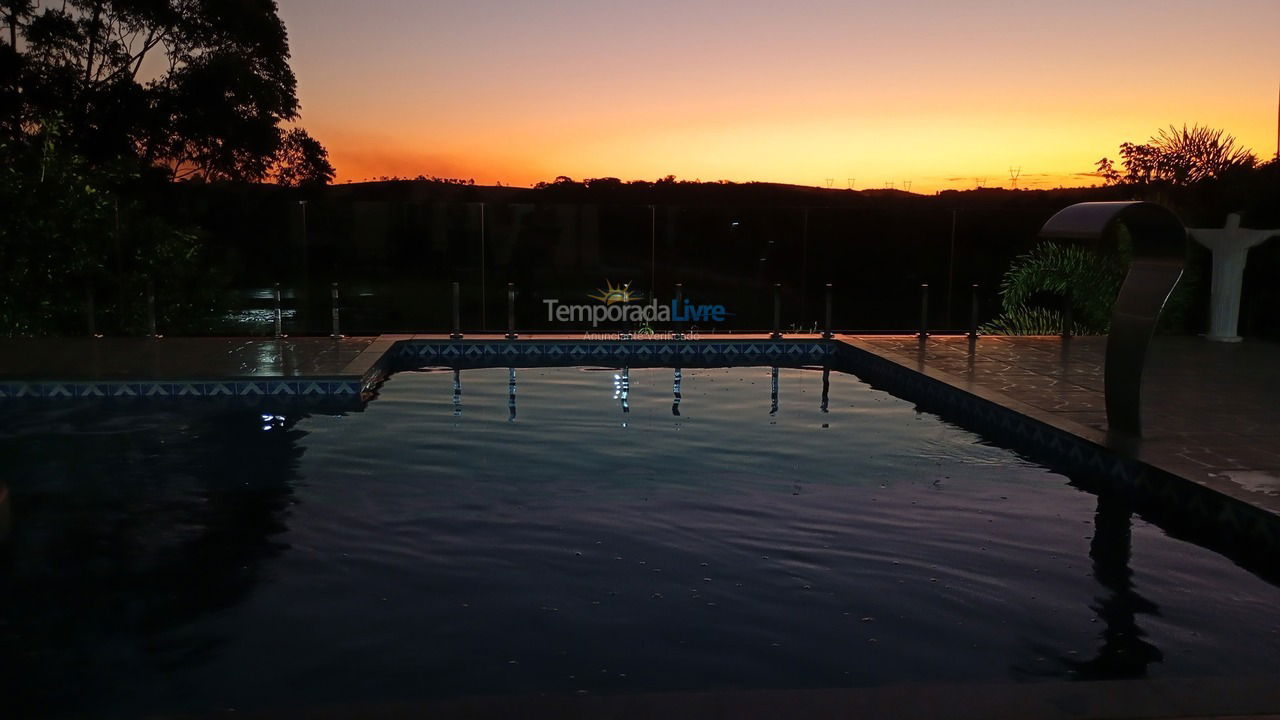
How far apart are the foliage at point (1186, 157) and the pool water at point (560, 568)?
8.09 m

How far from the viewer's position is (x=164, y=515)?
539 cm

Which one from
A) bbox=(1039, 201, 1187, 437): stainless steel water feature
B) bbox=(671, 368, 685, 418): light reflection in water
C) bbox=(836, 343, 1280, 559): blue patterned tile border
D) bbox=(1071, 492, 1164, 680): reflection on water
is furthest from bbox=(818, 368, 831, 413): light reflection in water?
bbox=(1071, 492, 1164, 680): reflection on water

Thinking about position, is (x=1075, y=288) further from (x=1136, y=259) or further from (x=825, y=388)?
(x=1136, y=259)

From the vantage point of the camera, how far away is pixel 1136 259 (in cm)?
573

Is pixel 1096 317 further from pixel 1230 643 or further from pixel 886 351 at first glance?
pixel 1230 643

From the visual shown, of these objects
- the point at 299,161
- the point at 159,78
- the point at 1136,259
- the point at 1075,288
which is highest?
the point at 159,78

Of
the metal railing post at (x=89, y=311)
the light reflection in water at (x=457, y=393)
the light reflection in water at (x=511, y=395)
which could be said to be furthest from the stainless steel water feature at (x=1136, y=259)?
the metal railing post at (x=89, y=311)

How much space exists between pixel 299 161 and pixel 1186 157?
1383 cm

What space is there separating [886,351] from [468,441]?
5194mm

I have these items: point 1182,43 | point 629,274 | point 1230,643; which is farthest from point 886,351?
point 1182,43

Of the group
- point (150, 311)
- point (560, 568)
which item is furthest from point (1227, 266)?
point (150, 311)

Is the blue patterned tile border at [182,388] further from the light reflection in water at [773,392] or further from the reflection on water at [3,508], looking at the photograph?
the reflection on water at [3,508]

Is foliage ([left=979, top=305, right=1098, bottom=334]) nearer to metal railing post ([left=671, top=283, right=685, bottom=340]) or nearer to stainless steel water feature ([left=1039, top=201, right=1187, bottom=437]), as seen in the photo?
metal railing post ([left=671, top=283, right=685, bottom=340])

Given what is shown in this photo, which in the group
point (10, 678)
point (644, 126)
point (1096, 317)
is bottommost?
point (10, 678)
